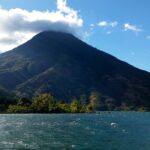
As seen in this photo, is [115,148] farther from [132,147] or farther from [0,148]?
[0,148]

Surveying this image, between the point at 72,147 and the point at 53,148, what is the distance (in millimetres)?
3289

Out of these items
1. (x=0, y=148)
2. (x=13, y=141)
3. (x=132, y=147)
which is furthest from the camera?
(x=13, y=141)

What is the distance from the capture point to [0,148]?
6238 cm

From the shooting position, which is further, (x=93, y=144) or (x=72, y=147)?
(x=93, y=144)

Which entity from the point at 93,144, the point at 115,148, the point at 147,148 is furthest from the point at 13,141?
the point at 147,148

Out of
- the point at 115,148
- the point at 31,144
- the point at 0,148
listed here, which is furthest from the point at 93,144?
the point at 0,148

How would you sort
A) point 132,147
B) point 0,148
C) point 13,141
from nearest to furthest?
point 0,148 → point 132,147 → point 13,141

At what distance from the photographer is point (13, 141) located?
73000 mm

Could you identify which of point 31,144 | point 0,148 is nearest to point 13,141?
point 31,144

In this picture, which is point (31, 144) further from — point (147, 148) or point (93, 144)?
point (147, 148)

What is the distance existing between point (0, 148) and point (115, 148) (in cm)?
1920

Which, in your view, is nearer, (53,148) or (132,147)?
(53,148)

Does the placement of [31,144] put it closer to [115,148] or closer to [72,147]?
[72,147]

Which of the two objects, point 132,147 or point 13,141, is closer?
point 132,147
